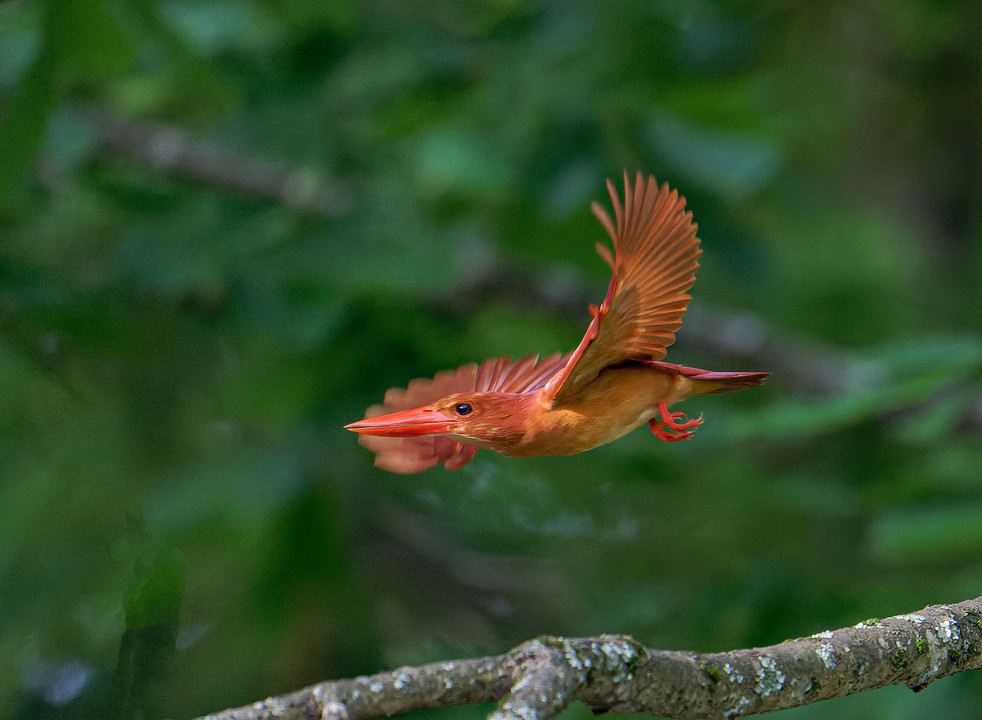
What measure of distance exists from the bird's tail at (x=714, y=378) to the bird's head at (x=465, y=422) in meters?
0.12

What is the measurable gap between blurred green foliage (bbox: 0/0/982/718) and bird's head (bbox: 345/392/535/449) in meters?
1.04

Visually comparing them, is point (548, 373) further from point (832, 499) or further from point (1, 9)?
point (832, 499)

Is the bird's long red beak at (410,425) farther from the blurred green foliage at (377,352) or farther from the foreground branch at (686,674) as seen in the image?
the blurred green foliage at (377,352)

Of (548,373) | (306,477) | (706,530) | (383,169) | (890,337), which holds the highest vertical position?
(890,337)

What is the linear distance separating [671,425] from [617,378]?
0.29 ft

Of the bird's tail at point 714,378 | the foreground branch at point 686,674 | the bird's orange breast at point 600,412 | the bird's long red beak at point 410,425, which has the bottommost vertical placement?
the foreground branch at point 686,674

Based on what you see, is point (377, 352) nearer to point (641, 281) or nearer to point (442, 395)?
point (442, 395)

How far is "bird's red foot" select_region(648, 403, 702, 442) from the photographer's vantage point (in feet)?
2.64

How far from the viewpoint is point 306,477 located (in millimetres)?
3373

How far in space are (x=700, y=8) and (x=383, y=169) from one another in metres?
1.58

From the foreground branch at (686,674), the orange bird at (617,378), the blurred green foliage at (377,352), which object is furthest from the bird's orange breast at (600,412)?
the blurred green foliage at (377,352)

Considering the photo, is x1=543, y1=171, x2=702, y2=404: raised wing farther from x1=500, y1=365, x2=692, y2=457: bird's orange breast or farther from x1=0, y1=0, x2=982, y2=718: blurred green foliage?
x1=0, y1=0, x2=982, y2=718: blurred green foliage

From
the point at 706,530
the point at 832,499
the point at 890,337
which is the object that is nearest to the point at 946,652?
the point at 832,499

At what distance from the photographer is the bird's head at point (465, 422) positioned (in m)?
0.71
